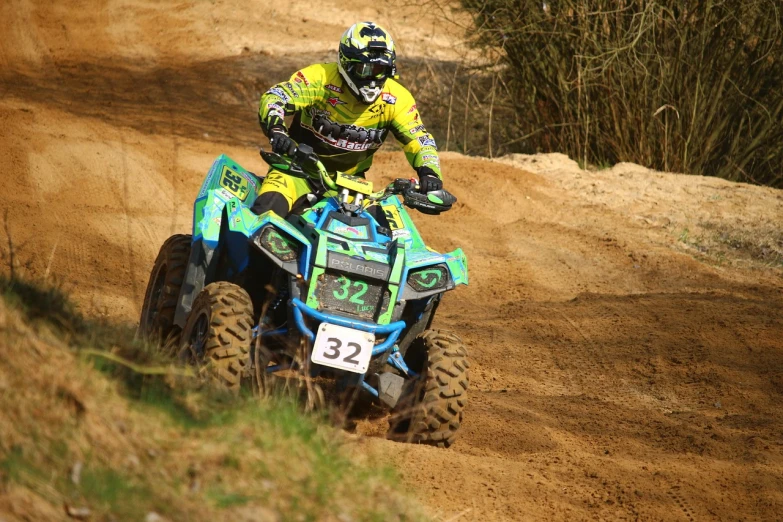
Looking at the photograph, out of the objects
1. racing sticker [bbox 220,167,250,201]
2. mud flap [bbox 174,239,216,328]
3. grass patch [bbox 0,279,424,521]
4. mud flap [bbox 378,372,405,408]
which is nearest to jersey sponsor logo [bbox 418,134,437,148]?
racing sticker [bbox 220,167,250,201]

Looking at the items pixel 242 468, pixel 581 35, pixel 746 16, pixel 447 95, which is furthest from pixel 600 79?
pixel 242 468

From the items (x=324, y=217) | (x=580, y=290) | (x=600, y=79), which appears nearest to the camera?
(x=324, y=217)

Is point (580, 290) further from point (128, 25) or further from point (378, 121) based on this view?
point (128, 25)

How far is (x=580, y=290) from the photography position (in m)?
10.4

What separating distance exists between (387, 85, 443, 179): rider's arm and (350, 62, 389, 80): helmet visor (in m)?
0.45

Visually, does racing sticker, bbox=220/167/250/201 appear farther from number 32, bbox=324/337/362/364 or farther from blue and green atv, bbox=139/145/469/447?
number 32, bbox=324/337/362/364

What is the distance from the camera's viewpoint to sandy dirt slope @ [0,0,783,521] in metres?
5.84

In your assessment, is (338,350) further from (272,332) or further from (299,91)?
(299,91)

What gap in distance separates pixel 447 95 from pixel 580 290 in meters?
9.69

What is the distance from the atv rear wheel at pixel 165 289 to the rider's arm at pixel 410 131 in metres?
1.72

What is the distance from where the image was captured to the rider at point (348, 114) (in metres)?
6.84

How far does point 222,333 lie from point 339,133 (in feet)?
7.35

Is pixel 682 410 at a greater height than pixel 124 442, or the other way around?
pixel 124 442

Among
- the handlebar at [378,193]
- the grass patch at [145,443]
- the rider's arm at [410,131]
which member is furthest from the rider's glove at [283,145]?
the grass patch at [145,443]
